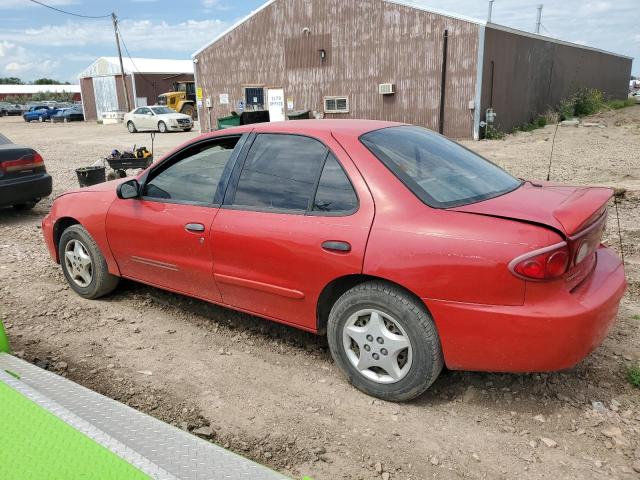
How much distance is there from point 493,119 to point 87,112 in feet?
128

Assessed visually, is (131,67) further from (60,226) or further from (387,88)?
(60,226)

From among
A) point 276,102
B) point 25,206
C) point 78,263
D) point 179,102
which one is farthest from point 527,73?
point 78,263

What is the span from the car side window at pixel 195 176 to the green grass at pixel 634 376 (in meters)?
2.92

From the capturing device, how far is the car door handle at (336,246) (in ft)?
9.97

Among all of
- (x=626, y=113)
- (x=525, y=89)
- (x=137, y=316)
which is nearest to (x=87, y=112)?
(x=525, y=89)

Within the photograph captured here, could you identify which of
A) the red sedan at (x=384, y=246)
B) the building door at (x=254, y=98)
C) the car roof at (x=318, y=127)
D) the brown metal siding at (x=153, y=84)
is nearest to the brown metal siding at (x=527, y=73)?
the building door at (x=254, y=98)

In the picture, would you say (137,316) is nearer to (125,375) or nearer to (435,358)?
(125,375)

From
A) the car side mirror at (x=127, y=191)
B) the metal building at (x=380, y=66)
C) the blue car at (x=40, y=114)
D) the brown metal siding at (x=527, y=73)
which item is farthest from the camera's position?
the blue car at (x=40, y=114)

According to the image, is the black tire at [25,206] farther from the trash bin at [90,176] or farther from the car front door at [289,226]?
the car front door at [289,226]

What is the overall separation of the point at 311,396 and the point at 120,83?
152 feet

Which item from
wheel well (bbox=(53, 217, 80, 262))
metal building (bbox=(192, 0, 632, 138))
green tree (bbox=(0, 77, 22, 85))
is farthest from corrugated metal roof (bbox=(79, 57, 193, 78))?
green tree (bbox=(0, 77, 22, 85))

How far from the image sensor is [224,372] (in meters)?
3.61

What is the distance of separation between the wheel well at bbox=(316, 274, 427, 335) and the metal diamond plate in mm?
1072

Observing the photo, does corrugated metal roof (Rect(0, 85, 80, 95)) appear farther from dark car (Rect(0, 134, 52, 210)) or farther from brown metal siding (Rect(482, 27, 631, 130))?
dark car (Rect(0, 134, 52, 210))
